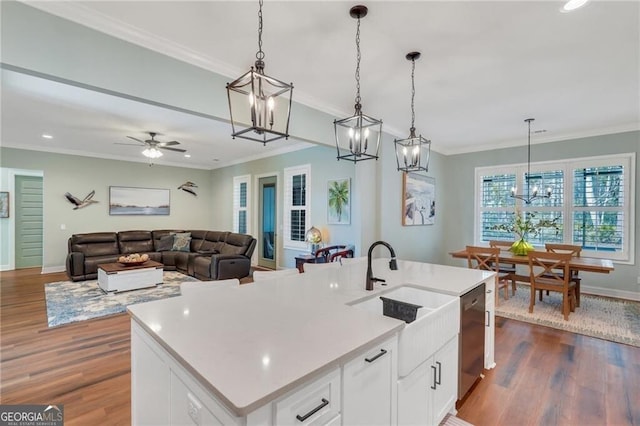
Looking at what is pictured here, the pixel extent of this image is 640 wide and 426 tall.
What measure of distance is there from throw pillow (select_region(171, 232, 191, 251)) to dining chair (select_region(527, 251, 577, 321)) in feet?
22.3

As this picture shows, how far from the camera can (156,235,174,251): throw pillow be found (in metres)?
6.93

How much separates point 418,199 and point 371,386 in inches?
183

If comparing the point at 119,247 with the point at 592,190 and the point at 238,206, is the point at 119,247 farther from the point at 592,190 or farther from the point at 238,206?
the point at 592,190

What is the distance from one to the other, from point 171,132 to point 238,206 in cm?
311

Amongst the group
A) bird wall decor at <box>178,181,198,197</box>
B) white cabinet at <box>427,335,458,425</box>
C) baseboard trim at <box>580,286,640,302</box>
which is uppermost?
bird wall decor at <box>178,181,198,197</box>

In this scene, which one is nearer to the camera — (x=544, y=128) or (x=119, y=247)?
(x=544, y=128)

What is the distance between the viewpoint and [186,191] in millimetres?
8523

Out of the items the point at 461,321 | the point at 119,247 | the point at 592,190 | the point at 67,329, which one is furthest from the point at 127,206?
the point at 592,190

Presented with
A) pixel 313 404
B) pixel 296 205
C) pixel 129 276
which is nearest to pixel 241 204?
pixel 296 205

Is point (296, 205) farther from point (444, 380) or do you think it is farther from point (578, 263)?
point (444, 380)

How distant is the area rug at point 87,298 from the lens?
3.78m

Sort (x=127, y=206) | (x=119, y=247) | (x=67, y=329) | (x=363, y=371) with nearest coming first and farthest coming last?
(x=363, y=371), (x=67, y=329), (x=119, y=247), (x=127, y=206)

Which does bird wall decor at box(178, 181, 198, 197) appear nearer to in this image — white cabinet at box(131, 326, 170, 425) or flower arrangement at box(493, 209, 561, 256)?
white cabinet at box(131, 326, 170, 425)

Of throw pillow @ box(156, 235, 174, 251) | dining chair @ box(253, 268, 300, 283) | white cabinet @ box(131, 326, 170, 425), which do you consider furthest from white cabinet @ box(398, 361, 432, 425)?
throw pillow @ box(156, 235, 174, 251)
